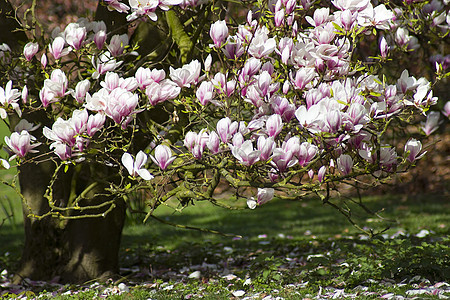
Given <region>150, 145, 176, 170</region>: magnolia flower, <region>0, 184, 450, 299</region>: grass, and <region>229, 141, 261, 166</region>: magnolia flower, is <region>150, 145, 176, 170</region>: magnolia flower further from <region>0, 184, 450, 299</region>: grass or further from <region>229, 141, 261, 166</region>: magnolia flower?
<region>0, 184, 450, 299</region>: grass

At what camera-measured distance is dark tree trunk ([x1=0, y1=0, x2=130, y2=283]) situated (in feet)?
16.9

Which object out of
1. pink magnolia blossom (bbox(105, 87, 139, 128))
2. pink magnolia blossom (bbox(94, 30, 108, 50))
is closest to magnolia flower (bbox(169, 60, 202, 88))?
pink magnolia blossom (bbox(105, 87, 139, 128))

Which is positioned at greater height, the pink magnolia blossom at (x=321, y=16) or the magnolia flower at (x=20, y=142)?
the pink magnolia blossom at (x=321, y=16)

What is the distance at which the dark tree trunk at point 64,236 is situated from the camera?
5.15 metres

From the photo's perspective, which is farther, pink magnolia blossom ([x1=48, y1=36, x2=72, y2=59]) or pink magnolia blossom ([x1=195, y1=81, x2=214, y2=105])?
pink magnolia blossom ([x1=48, y1=36, x2=72, y2=59])

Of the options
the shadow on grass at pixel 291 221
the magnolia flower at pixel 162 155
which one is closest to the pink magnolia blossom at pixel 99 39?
the magnolia flower at pixel 162 155

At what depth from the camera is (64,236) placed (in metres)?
5.29

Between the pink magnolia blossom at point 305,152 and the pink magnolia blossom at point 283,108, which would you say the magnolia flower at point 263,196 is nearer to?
the pink magnolia blossom at point 305,152

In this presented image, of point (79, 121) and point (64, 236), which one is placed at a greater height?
point (79, 121)

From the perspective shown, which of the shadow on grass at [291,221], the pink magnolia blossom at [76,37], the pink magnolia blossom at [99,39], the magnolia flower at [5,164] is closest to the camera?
the magnolia flower at [5,164]

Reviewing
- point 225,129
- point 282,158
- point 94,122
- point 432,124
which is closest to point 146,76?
point 94,122

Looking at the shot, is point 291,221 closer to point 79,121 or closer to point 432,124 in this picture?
point 432,124

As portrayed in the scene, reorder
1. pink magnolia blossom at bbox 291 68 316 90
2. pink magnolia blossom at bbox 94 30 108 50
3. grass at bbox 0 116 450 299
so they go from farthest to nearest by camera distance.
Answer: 1. grass at bbox 0 116 450 299
2. pink magnolia blossom at bbox 94 30 108 50
3. pink magnolia blossom at bbox 291 68 316 90

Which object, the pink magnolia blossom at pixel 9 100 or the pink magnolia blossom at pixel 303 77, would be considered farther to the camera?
the pink magnolia blossom at pixel 9 100
